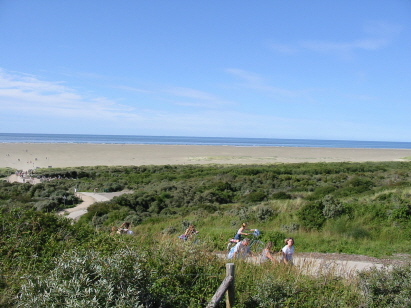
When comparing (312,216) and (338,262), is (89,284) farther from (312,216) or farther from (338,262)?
(312,216)

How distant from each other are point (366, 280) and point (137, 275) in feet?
13.0

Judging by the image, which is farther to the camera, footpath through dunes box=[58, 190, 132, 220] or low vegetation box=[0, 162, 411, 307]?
footpath through dunes box=[58, 190, 132, 220]

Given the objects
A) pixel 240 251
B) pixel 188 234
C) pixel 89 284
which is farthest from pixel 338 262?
pixel 89 284

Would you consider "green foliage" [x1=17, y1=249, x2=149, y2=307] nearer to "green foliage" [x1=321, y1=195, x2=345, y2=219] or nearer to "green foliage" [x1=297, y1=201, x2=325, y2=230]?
"green foliage" [x1=297, y1=201, x2=325, y2=230]

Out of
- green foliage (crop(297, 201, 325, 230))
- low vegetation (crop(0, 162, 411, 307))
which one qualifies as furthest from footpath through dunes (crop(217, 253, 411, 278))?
green foliage (crop(297, 201, 325, 230))

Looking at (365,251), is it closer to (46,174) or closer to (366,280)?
(366,280)

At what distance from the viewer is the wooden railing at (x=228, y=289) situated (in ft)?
16.8

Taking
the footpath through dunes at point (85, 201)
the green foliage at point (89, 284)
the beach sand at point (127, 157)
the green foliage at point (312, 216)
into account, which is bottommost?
the footpath through dunes at point (85, 201)

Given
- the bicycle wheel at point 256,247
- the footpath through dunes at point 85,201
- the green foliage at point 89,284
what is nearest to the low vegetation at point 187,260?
the green foliage at point 89,284

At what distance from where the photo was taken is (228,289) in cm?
536

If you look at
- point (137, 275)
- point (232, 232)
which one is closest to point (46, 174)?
point (232, 232)

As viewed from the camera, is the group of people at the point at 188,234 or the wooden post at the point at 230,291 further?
the group of people at the point at 188,234

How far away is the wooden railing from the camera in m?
5.12

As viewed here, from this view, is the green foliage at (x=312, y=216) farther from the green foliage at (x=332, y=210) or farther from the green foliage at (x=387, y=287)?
the green foliage at (x=387, y=287)
